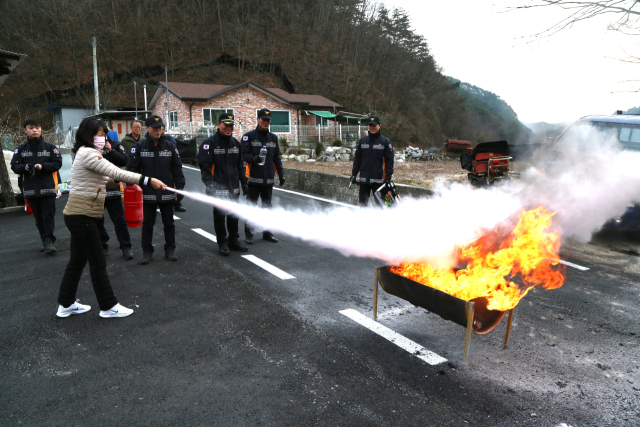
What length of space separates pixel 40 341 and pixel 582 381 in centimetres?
498

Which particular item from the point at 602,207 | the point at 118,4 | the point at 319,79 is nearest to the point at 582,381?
the point at 602,207

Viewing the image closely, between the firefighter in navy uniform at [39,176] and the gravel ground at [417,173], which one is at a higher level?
the firefighter in navy uniform at [39,176]

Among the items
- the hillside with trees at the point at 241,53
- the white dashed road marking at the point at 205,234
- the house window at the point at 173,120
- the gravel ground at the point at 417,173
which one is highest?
the hillside with trees at the point at 241,53

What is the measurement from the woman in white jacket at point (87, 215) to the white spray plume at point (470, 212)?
6.38 ft

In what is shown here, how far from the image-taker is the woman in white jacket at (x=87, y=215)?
4.53m

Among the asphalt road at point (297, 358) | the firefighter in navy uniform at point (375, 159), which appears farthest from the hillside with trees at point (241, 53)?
the asphalt road at point (297, 358)

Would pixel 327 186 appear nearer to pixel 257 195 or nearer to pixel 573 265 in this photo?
pixel 257 195

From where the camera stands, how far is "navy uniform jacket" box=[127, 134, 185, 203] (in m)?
6.62

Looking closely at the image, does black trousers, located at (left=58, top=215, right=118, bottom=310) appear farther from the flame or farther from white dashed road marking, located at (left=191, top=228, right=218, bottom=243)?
white dashed road marking, located at (left=191, top=228, right=218, bottom=243)

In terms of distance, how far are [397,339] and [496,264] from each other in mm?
1188

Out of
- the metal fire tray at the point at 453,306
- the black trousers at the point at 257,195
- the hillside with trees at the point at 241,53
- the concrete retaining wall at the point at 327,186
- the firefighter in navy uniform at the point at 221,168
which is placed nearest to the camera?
the metal fire tray at the point at 453,306

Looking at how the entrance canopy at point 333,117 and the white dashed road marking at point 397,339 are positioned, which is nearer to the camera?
the white dashed road marking at point 397,339

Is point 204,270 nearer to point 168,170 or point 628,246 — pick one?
point 168,170

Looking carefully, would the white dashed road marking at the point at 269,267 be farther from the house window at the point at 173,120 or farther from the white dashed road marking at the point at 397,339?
the house window at the point at 173,120
